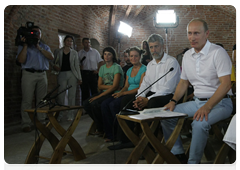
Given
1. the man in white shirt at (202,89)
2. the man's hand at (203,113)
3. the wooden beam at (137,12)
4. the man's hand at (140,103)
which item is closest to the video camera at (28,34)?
the man's hand at (140,103)

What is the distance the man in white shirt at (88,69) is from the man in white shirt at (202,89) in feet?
10.4

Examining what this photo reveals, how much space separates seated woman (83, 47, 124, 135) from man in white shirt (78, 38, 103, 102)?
1.62 m

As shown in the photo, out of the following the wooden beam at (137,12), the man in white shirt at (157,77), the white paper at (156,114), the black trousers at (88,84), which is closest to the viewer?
the white paper at (156,114)

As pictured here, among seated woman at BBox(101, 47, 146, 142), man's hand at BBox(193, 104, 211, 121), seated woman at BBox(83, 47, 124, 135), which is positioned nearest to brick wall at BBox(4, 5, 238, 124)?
seated woman at BBox(83, 47, 124, 135)

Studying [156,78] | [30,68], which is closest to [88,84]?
[30,68]

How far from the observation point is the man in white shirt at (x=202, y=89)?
1726 millimetres

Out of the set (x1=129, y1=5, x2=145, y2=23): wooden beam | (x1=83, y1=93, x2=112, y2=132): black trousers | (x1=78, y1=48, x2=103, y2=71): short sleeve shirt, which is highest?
(x1=129, y1=5, x2=145, y2=23): wooden beam

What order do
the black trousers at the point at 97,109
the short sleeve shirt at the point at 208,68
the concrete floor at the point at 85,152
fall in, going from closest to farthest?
1. the short sleeve shirt at the point at 208,68
2. the concrete floor at the point at 85,152
3. the black trousers at the point at 97,109

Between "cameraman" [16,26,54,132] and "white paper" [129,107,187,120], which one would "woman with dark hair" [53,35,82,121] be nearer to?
"cameraman" [16,26,54,132]

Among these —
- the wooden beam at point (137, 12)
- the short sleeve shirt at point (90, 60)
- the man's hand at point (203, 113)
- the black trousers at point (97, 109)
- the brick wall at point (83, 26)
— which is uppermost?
the wooden beam at point (137, 12)

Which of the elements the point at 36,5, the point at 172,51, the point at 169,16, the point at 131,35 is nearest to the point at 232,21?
the point at 172,51

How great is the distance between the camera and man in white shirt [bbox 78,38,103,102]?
5.05 m

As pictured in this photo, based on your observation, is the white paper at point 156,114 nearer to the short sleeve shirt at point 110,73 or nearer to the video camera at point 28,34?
the short sleeve shirt at point 110,73

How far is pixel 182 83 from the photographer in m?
2.16
